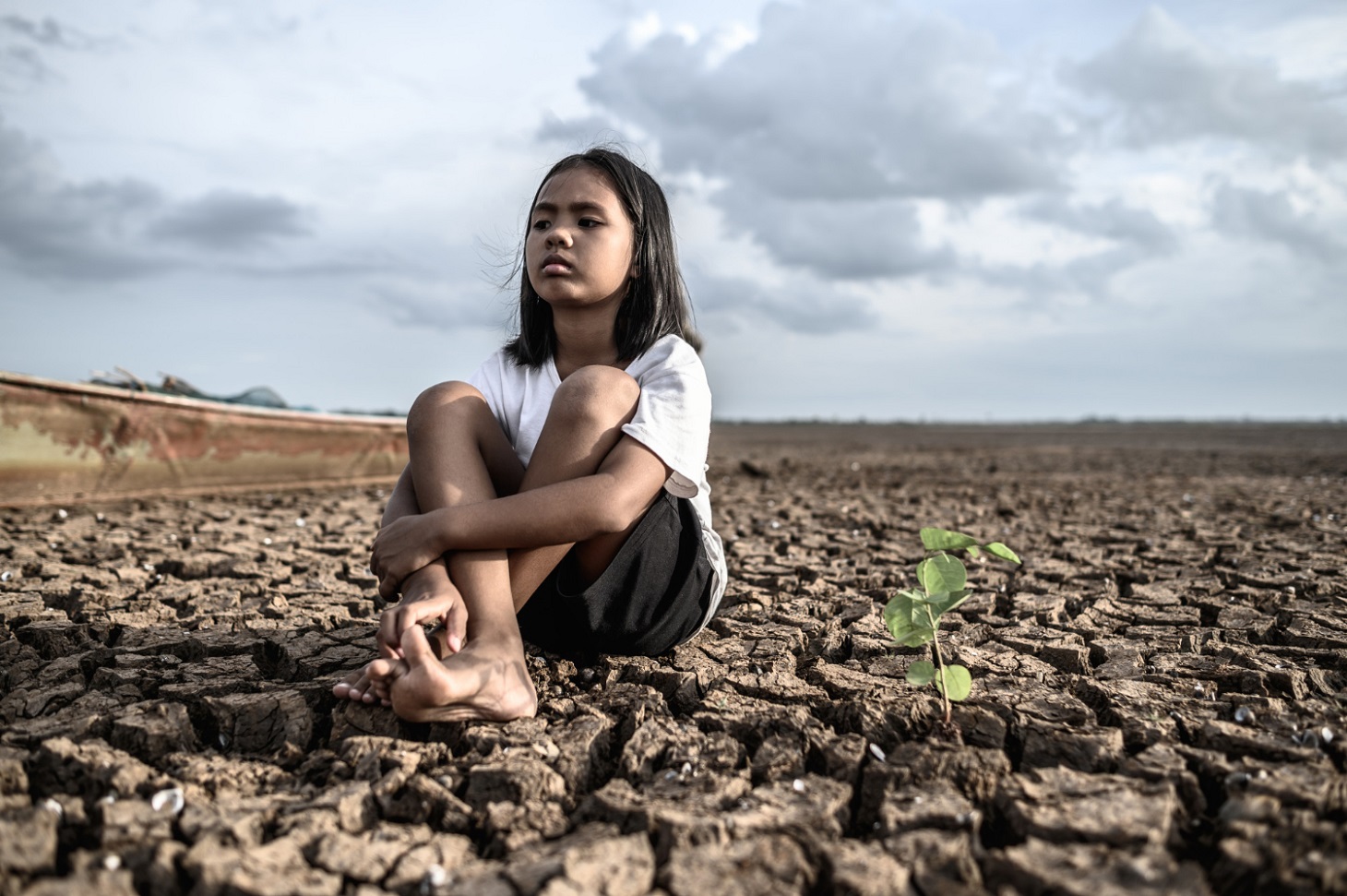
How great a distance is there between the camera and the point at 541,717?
Result: 1588 mm

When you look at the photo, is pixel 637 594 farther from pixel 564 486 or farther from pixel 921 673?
pixel 921 673

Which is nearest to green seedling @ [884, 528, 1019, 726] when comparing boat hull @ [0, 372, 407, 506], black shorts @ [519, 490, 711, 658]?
black shorts @ [519, 490, 711, 658]

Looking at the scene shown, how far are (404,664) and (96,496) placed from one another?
3.87 metres

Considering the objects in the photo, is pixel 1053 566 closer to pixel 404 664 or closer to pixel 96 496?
pixel 404 664

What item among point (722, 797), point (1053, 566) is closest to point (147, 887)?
point (722, 797)

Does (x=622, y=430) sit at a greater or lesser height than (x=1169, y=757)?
greater

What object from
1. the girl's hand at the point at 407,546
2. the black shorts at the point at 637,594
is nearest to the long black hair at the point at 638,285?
the black shorts at the point at 637,594

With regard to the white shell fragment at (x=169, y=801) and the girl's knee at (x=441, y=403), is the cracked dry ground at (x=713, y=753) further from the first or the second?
the girl's knee at (x=441, y=403)

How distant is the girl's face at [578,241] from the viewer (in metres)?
1.82

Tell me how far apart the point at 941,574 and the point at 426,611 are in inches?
34.9

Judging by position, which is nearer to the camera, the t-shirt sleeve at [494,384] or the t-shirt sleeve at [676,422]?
the t-shirt sleeve at [676,422]

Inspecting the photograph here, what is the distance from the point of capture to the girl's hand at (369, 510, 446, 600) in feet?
5.02

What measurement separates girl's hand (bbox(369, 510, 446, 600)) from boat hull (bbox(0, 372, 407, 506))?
3456mm

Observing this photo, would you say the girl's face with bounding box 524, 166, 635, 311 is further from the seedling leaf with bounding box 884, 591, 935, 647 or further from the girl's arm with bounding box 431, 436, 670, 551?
the seedling leaf with bounding box 884, 591, 935, 647
